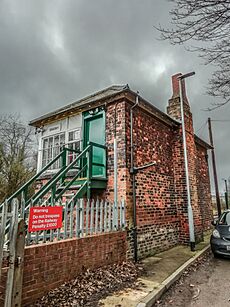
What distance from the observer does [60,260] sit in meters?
4.29

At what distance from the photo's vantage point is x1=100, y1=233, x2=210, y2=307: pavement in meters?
3.81

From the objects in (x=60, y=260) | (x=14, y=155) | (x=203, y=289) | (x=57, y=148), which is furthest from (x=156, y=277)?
(x=14, y=155)

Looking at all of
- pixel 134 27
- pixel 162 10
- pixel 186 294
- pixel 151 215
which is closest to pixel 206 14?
pixel 162 10

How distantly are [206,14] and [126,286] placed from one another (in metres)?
5.55

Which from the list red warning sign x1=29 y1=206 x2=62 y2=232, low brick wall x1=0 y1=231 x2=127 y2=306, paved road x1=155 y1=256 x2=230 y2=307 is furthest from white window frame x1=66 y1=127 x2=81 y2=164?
paved road x1=155 y1=256 x2=230 y2=307

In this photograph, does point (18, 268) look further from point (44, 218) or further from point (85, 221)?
point (85, 221)

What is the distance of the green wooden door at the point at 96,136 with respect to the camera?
760 cm

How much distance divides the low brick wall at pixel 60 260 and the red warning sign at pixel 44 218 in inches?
12.6

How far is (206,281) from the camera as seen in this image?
5.21 metres

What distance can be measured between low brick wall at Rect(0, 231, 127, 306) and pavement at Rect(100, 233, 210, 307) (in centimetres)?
97

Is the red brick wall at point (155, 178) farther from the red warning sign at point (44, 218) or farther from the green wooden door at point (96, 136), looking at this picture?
the red warning sign at point (44, 218)

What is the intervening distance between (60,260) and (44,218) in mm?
915

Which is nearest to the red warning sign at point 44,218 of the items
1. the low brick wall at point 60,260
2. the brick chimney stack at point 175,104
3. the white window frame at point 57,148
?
the low brick wall at point 60,260

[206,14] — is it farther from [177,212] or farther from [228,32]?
[177,212]
